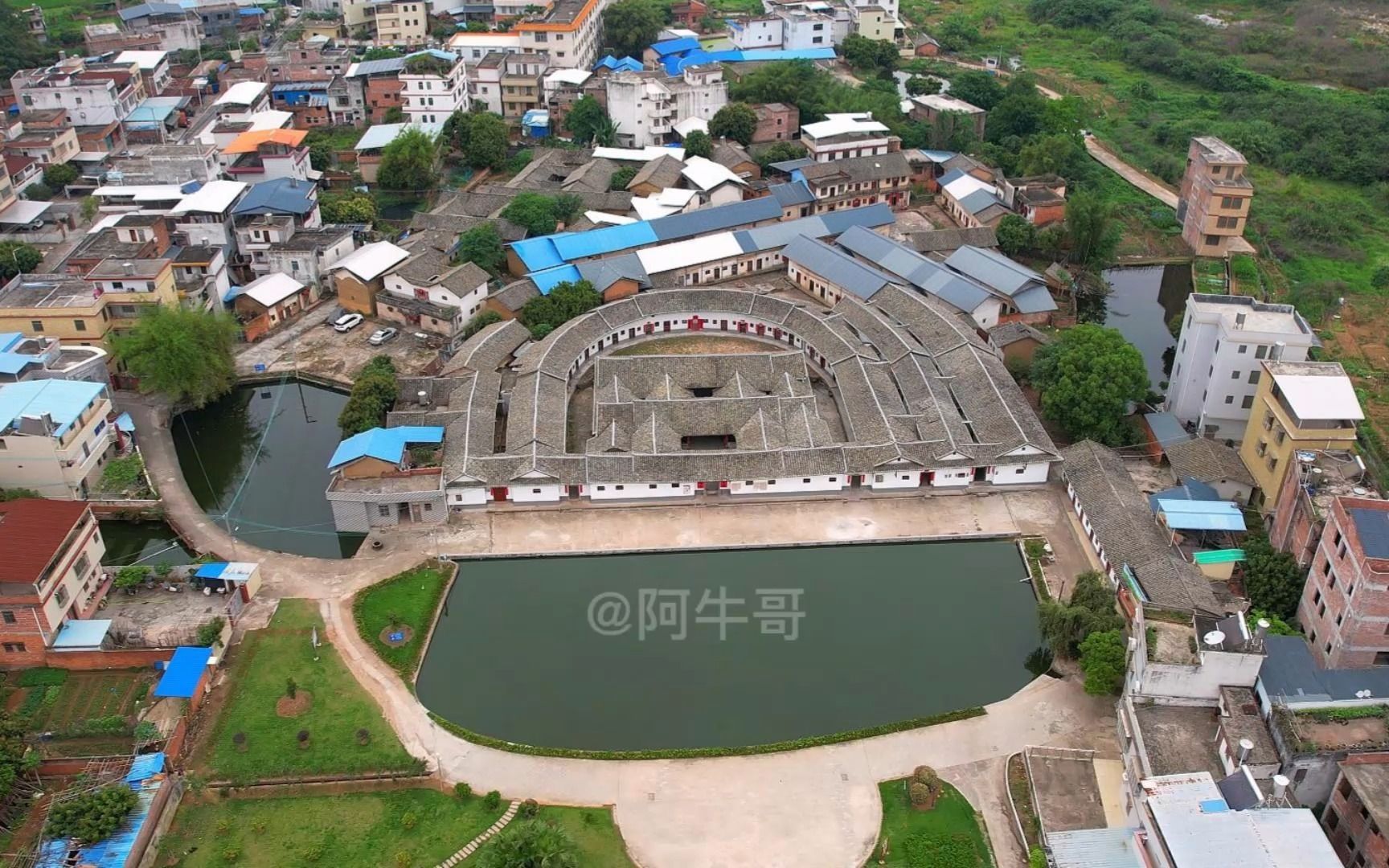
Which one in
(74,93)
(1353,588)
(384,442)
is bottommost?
(384,442)

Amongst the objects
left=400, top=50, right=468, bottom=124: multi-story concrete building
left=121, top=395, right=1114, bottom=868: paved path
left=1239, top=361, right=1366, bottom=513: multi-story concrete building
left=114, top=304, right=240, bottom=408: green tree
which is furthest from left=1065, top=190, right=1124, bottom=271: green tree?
left=114, top=304, right=240, bottom=408: green tree

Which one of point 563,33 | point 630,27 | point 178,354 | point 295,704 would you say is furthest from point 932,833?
point 630,27

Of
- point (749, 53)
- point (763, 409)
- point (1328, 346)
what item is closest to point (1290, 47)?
point (749, 53)

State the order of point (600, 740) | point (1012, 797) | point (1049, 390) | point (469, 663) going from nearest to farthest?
point (1012, 797), point (600, 740), point (469, 663), point (1049, 390)

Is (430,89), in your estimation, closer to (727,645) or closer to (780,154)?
(780,154)

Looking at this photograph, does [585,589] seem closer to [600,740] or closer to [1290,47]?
[600,740]

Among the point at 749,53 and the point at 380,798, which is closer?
the point at 380,798

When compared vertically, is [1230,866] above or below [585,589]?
above
